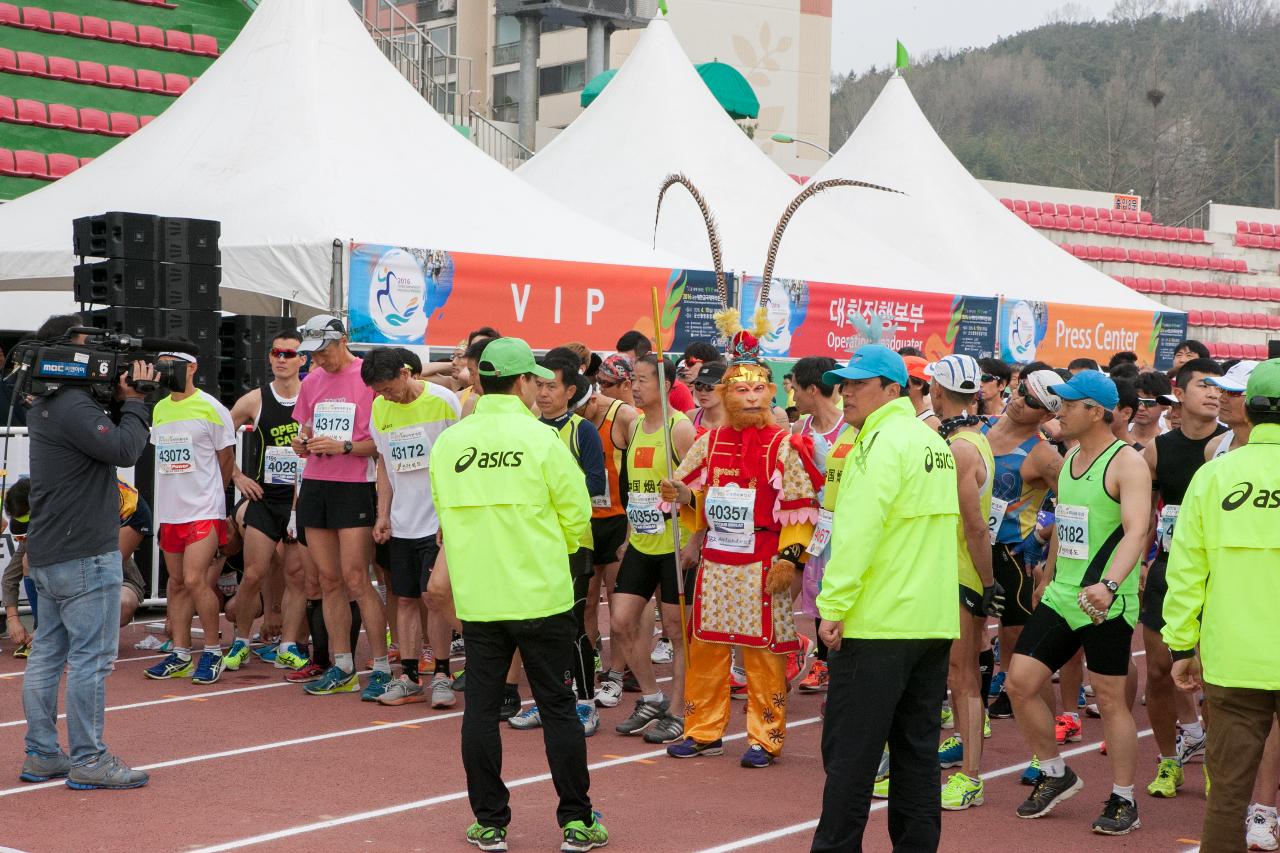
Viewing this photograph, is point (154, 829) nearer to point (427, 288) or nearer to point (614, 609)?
point (614, 609)

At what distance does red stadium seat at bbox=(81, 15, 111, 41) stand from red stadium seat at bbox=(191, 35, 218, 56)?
1.29 meters

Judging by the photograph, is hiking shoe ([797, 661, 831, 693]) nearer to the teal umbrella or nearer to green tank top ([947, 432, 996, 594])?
green tank top ([947, 432, 996, 594])

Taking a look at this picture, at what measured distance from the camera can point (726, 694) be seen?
7422 mm

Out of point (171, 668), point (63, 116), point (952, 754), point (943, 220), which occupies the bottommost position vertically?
point (171, 668)

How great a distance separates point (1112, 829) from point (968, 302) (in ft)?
38.8

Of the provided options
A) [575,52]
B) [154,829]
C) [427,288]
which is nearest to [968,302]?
[427,288]

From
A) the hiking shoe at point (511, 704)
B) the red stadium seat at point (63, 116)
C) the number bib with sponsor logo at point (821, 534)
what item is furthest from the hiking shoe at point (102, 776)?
the red stadium seat at point (63, 116)

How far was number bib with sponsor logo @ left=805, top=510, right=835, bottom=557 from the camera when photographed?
23.4 feet

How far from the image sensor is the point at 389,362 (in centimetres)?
835

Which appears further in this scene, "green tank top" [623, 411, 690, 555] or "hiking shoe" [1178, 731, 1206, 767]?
"green tank top" [623, 411, 690, 555]

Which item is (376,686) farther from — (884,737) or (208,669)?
(884,737)

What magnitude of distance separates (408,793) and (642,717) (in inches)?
65.3

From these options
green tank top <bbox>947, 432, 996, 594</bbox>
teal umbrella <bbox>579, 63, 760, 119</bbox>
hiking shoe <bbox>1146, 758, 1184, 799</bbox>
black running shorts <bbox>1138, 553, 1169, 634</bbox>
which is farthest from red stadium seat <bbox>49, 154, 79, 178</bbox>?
teal umbrella <bbox>579, 63, 760, 119</bbox>

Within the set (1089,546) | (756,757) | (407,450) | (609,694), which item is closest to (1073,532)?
(1089,546)
